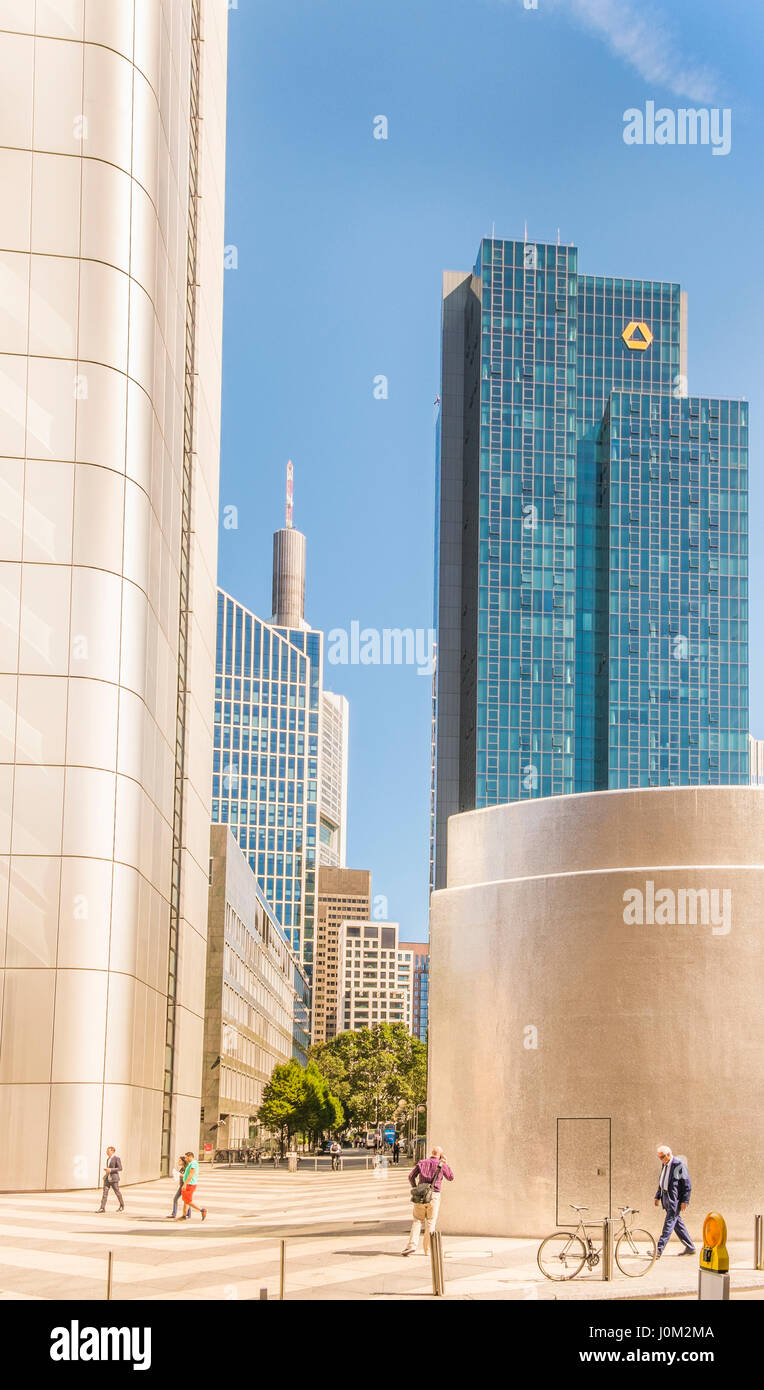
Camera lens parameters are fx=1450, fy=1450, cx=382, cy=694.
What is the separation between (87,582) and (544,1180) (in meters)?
20.0

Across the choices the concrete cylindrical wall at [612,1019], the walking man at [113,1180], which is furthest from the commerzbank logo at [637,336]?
the concrete cylindrical wall at [612,1019]

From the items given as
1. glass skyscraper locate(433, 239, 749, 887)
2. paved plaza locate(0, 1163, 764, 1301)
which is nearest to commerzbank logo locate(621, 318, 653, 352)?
glass skyscraper locate(433, 239, 749, 887)

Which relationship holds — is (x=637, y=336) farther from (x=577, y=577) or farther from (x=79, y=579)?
(x=79, y=579)

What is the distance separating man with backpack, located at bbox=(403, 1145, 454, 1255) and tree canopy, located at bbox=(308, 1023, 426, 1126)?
91527mm

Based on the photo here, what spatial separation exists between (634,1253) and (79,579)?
23552mm

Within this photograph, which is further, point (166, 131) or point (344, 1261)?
point (166, 131)

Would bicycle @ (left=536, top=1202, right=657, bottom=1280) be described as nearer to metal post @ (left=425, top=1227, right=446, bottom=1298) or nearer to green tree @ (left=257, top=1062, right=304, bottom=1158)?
metal post @ (left=425, top=1227, right=446, bottom=1298)

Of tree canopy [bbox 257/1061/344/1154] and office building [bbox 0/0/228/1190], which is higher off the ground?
office building [bbox 0/0/228/1190]

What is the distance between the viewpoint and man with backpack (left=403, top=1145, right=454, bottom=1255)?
797 inches

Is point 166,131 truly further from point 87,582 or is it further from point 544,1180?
point 544,1180

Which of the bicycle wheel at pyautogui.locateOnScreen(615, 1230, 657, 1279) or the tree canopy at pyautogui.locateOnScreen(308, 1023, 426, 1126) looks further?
the tree canopy at pyautogui.locateOnScreen(308, 1023, 426, 1126)

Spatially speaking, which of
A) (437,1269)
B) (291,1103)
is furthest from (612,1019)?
(291,1103)
